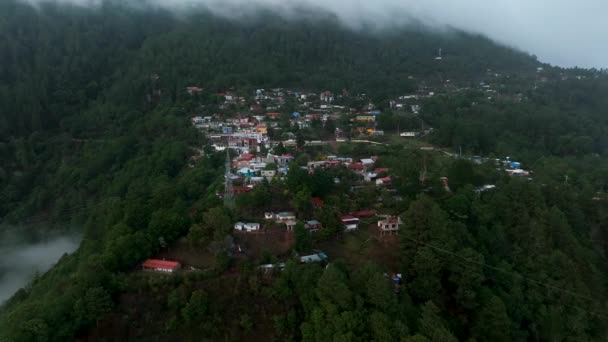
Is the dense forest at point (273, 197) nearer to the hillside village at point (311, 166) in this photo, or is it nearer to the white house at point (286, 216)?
the hillside village at point (311, 166)

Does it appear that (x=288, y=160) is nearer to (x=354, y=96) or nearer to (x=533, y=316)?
(x=533, y=316)

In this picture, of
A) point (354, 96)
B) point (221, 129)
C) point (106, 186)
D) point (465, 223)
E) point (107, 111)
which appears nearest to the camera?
point (465, 223)

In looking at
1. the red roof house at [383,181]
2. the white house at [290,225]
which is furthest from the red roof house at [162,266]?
the red roof house at [383,181]

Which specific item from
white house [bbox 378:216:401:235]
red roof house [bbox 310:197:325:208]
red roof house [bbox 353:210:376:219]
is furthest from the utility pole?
white house [bbox 378:216:401:235]

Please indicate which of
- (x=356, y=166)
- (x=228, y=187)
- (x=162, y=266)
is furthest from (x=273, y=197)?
(x=356, y=166)

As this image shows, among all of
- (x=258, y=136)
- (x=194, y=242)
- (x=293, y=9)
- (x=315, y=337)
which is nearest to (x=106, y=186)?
(x=258, y=136)

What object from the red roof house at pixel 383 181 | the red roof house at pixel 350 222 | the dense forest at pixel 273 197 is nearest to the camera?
the dense forest at pixel 273 197

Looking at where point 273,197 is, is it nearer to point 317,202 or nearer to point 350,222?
point 317,202

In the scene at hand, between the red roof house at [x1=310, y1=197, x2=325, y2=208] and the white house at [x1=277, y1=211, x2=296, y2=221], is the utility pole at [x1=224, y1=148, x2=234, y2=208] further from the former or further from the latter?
the red roof house at [x1=310, y1=197, x2=325, y2=208]
